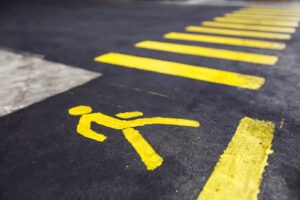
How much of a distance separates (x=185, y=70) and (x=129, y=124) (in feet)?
6.23

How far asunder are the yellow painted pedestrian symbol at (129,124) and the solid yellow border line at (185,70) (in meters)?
1.36

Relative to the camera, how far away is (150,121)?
3.04 meters

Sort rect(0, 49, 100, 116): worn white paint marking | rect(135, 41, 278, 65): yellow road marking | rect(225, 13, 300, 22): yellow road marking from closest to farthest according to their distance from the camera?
rect(0, 49, 100, 116): worn white paint marking < rect(135, 41, 278, 65): yellow road marking < rect(225, 13, 300, 22): yellow road marking

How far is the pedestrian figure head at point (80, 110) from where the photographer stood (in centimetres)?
327

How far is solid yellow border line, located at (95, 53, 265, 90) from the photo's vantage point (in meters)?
4.05

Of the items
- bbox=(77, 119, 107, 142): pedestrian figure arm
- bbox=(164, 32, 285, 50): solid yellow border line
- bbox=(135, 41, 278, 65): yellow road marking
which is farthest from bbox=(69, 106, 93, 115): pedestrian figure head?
bbox=(164, 32, 285, 50): solid yellow border line

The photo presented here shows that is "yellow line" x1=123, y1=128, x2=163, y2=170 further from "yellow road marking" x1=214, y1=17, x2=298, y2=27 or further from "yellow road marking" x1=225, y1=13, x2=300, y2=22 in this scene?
"yellow road marking" x1=225, y1=13, x2=300, y2=22

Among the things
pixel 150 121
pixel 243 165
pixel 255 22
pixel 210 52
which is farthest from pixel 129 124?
pixel 255 22

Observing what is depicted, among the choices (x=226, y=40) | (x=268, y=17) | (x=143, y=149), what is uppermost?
(x=268, y=17)

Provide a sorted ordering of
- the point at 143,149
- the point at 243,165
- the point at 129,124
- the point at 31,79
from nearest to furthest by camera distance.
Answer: the point at 243,165
the point at 143,149
the point at 129,124
the point at 31,79

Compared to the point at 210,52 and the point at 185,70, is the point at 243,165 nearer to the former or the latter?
the point at 185,70

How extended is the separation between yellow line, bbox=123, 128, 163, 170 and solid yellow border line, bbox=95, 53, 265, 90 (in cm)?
177

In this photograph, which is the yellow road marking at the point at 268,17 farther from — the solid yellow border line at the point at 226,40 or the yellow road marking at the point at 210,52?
the yellow road marking at the point at 210,52

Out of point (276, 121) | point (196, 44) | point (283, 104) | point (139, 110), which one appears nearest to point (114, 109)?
point (139, 110)
